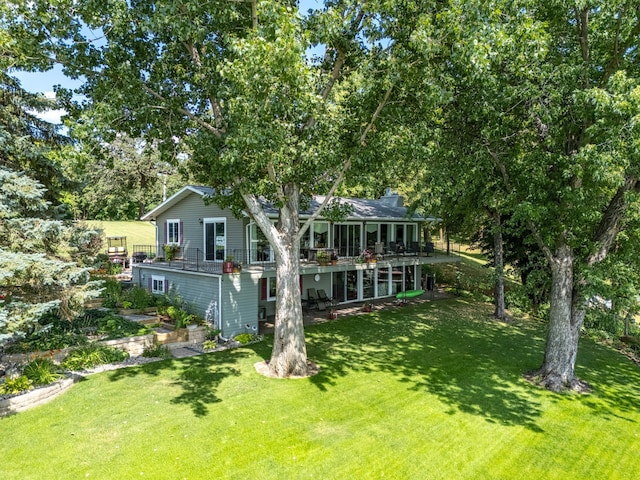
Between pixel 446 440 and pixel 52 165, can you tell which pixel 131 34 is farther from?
pixel 446 440

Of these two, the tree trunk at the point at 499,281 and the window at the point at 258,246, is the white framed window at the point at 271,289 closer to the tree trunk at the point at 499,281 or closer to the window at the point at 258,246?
the window at the point at 258,246

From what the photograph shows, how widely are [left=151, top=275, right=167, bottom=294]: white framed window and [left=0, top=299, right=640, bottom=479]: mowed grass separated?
638cm

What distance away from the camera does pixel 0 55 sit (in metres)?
9.88

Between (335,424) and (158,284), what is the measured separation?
491 inches

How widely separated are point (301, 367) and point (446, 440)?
4.64 m

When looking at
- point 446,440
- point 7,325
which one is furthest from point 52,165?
point 446,440

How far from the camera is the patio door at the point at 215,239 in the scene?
18.2m

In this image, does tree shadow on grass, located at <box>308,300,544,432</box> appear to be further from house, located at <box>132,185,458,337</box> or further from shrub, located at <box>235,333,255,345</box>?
house, located at <box>132,185,458,337</box>

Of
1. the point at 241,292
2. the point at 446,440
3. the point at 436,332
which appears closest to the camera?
the point at 446,440

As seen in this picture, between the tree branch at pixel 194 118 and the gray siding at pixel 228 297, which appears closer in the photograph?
the tree branch at pixel 194 118

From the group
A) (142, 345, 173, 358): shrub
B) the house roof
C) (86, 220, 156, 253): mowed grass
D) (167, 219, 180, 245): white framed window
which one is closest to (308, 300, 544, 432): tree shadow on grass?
(142, 345, 173, 358): shrub

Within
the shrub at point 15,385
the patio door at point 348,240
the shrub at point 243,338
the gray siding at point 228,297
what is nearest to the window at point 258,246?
the gray siding at point 228,297

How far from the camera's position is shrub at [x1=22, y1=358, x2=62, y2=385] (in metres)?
9.66

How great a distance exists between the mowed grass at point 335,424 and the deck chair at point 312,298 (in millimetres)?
6005
